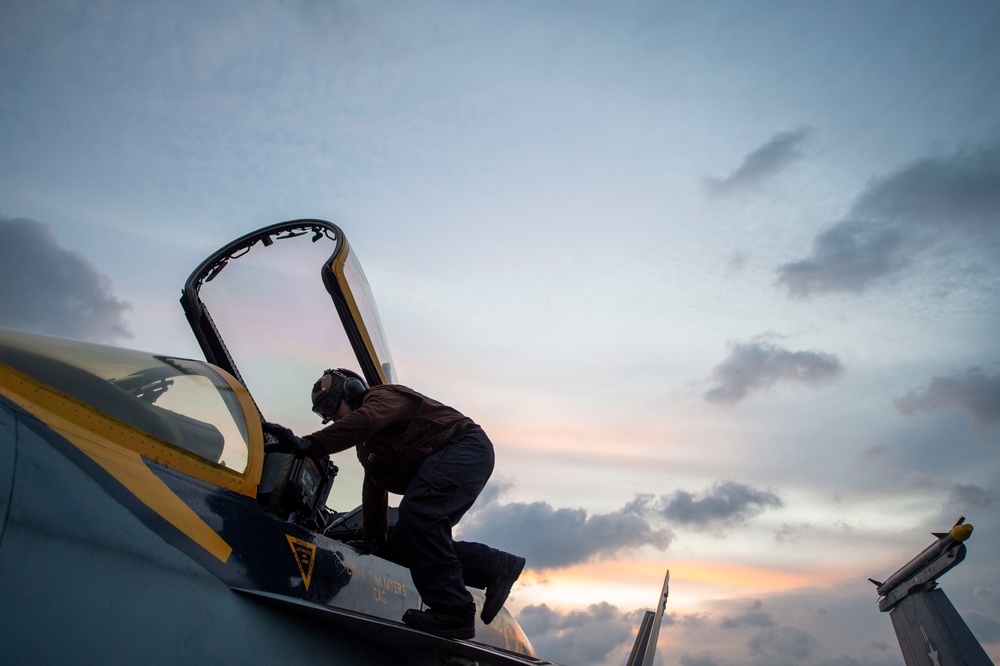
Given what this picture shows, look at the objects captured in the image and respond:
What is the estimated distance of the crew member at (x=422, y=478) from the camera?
2861 millimetres

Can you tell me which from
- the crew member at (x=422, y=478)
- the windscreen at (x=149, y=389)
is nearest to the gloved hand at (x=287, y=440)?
the crew member at (x=422, y=478)

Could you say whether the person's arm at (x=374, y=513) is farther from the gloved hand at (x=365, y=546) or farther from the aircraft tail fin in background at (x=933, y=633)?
the aircraft tail fin in background at (x=933, y=633)

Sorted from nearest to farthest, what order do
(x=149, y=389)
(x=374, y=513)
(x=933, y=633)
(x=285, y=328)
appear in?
(x=149, y=389) < (x=374, y=513) < (x=285, y=328) < (x=933, y=633)

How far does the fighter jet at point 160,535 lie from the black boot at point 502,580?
56cm

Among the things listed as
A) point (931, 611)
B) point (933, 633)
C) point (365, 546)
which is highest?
point (931, 611)

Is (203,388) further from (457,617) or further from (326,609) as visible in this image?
(457,617)

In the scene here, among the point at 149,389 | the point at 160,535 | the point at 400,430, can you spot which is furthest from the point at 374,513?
the point at 160,535

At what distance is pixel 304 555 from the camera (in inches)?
101

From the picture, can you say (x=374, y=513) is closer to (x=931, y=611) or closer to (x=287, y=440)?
(x=287, y=440)

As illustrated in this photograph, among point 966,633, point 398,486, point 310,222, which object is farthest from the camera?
point 966,633

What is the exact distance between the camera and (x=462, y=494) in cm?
315

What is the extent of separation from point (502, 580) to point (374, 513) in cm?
86

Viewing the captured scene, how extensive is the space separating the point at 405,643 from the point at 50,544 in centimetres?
166

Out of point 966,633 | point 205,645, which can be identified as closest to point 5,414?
point 205,645
